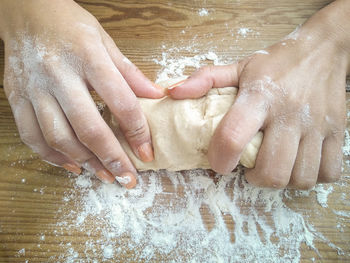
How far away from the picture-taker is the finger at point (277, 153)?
91 centimetres

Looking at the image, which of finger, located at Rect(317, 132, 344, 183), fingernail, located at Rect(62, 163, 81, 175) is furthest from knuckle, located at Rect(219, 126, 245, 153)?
fingernail, located at Rect(62, 163, 81, 175)

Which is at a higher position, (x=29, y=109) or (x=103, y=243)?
(x=29, y=109)

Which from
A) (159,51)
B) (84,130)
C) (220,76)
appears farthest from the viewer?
(159,51)

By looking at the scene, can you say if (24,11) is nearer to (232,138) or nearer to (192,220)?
(232,138)

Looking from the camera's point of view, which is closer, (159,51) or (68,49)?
(68,49)

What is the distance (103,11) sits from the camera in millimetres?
1259

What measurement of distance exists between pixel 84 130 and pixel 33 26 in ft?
1.37

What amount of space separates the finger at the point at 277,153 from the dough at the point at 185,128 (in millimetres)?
27

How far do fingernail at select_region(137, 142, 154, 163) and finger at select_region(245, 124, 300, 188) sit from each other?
1.22ft

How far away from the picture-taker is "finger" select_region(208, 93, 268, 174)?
85cm

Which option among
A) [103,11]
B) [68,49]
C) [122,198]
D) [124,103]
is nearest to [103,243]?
[122,198]

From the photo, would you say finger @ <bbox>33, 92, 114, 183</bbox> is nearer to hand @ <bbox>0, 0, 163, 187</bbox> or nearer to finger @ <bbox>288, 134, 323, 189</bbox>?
hand @ <bbox>0, 0, 163, 187</bbox>

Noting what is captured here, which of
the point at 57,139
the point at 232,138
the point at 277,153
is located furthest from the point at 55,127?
the point at 277,153

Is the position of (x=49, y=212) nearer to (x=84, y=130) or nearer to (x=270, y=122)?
(x=84, y=130)
